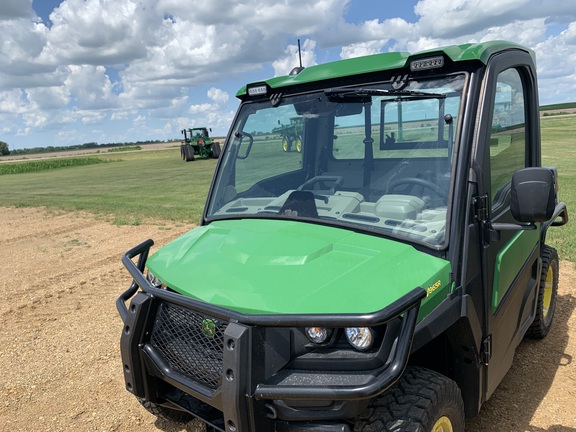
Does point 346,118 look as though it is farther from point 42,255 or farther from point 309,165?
point 42,255

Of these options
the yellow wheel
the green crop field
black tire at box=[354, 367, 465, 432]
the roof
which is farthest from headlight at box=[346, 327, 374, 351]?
the green crop field

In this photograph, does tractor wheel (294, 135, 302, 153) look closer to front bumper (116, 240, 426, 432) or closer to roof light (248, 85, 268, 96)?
roof light (248, 85, 268, 96)

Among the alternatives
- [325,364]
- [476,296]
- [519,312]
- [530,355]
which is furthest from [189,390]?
[530,355]

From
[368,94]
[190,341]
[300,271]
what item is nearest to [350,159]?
[368,94]

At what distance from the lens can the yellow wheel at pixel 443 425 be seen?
2.19 meters

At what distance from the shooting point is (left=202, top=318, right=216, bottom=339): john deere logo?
86.0 inches

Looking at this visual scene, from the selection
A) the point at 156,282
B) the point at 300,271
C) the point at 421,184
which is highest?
the point at 421,184

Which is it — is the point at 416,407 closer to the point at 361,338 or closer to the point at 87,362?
the point at 361,338

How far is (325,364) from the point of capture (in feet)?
6.64

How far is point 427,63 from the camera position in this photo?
2.53 m

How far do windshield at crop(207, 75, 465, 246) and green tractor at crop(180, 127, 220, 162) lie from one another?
27.1m

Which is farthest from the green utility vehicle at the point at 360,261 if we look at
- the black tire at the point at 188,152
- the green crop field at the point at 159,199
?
the black tire at the point at 188,152

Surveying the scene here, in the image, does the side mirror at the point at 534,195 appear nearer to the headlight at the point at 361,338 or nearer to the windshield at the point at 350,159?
the windshield at the point at 350,159

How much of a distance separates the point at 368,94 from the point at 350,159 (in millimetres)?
464
